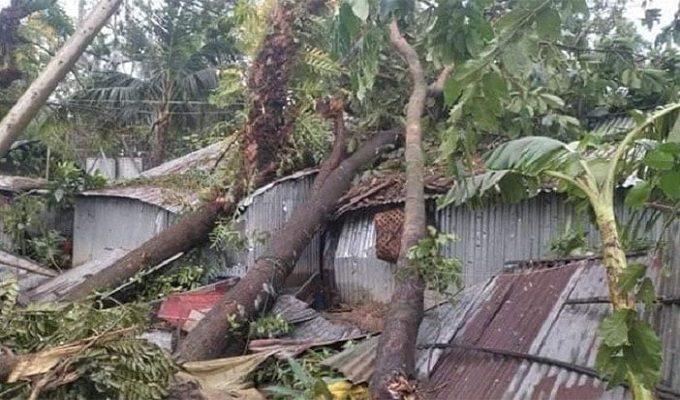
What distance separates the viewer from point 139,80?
56.7ft

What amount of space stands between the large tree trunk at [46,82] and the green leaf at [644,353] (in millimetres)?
3297

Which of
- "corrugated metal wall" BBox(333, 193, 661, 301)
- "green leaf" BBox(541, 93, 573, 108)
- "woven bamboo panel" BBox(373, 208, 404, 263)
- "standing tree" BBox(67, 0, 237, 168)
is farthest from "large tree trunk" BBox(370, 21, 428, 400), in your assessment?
"standing tree" BBox(67, 0, 237, 168)

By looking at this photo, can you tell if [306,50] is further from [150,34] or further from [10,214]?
[150,34]

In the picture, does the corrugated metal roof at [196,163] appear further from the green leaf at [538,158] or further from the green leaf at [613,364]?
the green leaf at [613,364]

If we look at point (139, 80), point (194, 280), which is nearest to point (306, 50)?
point (194, 280)

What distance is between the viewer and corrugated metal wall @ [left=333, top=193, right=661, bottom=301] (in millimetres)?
6812

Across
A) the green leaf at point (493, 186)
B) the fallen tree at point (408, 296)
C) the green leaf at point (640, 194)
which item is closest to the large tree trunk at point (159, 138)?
the fallen tree at point (408, 296)

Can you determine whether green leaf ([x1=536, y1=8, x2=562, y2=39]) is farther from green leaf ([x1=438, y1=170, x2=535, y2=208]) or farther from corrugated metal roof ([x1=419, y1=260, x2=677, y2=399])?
corrugated metal roof ([x1=419, y1=260, x2=677, y2=399])

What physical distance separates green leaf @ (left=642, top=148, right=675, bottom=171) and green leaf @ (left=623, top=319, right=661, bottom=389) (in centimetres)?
75

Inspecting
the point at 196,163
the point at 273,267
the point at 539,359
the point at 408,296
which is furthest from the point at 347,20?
the point at 196,163

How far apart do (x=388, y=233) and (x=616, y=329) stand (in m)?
5.01

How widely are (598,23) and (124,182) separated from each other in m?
8.36

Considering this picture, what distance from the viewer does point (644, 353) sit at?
312cm

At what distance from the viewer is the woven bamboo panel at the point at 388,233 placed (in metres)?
7.99
